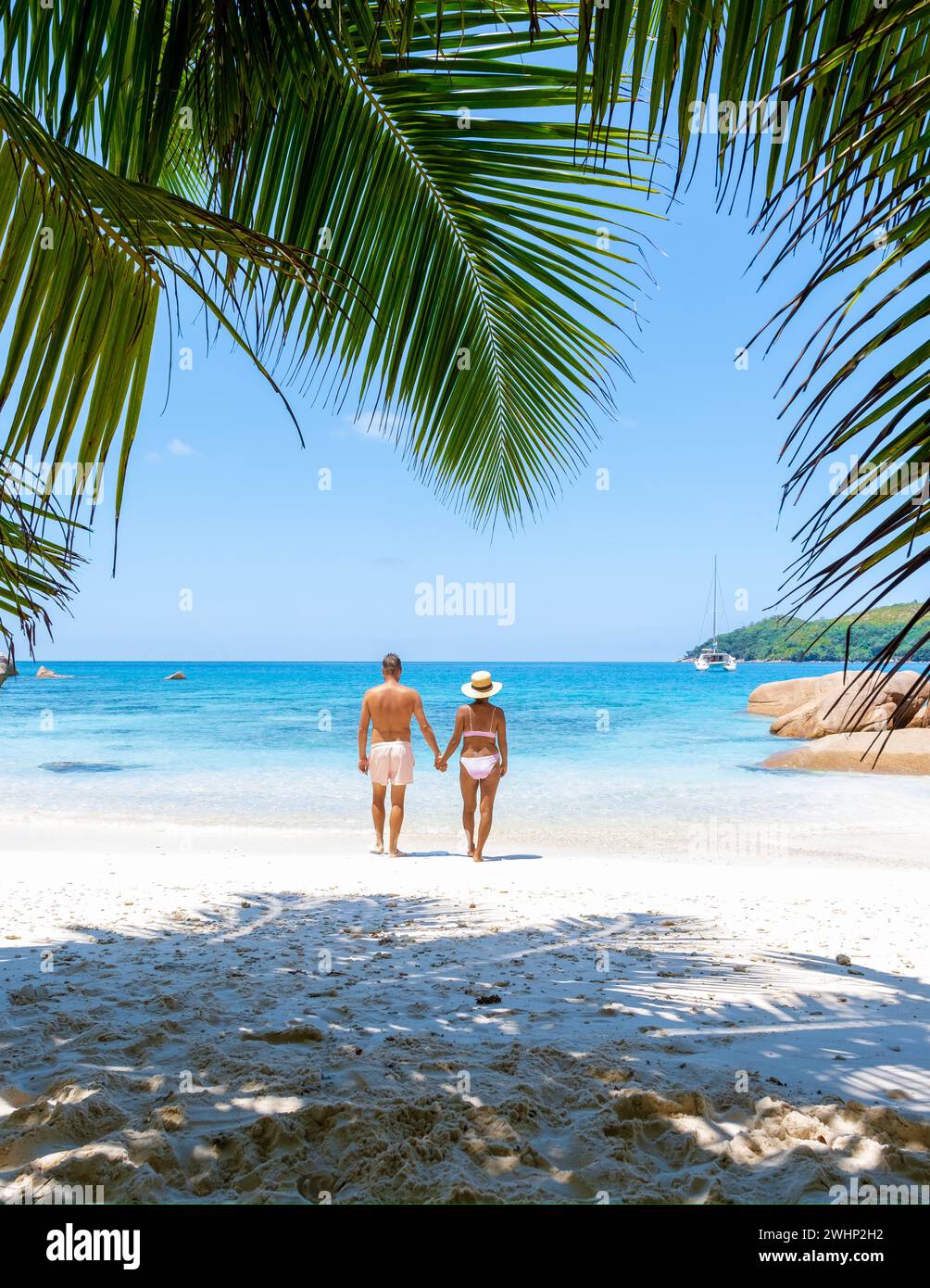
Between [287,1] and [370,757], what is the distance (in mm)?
6747

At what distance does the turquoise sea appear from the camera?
35.6 ft

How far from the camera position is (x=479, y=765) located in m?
7.74

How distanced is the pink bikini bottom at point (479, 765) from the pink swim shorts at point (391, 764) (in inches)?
22.0

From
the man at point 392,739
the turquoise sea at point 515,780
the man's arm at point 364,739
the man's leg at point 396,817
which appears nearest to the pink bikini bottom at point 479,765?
the man at point 392,739

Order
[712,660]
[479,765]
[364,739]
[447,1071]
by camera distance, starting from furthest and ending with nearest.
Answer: [712,660]
[364,739]
[479,765]
[447,1071]

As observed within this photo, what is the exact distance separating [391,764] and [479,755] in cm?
85

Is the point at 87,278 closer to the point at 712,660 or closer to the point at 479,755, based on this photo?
the point at 479,755

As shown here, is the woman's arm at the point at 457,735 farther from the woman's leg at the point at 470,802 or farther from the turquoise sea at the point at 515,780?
the turquoise sea at the point at 515,780

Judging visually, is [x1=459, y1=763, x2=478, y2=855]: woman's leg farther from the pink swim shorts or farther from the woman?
the pink swim shorts

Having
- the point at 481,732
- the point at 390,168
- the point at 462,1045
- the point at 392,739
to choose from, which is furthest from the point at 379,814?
the point at 390,168

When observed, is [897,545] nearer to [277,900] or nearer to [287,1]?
[287,1]

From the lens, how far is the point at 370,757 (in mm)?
8078

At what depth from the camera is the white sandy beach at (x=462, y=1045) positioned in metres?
2.07
